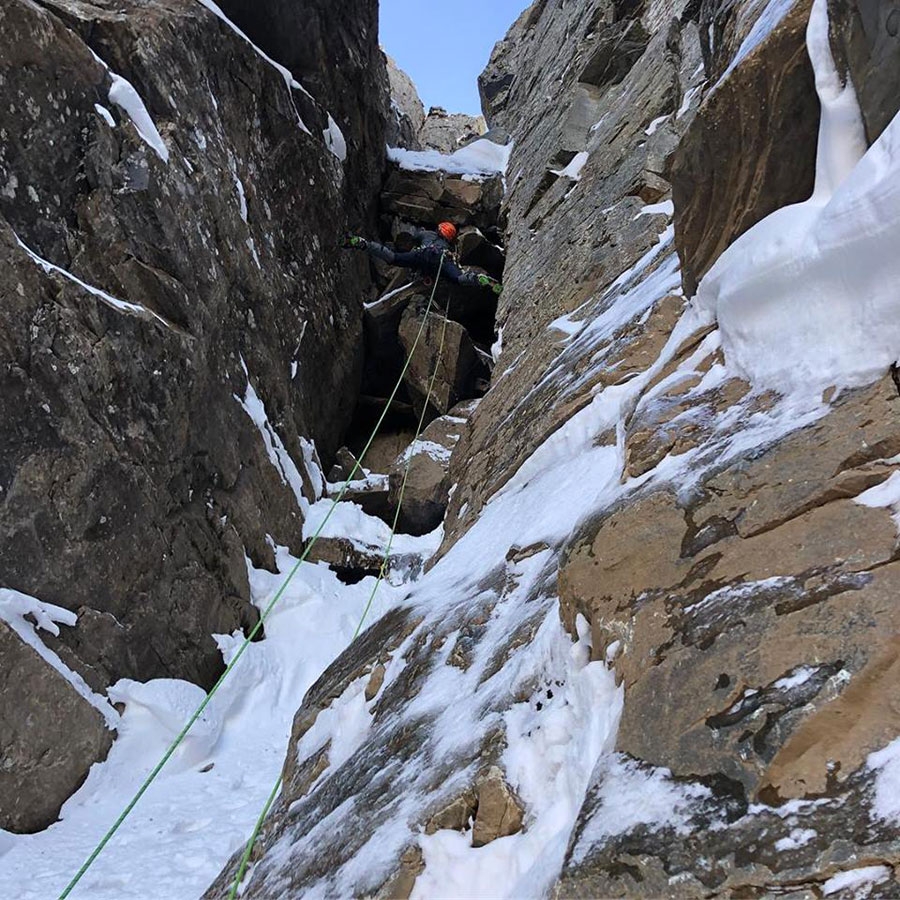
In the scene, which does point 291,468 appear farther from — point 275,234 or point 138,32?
point 138,32

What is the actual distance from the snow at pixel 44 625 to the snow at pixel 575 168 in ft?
30.0

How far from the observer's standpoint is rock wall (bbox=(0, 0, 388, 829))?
6.02m

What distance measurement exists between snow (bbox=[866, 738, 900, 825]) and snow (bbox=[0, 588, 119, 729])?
5726mm

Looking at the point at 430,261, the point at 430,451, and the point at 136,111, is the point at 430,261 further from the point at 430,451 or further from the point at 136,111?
the point at 136,111

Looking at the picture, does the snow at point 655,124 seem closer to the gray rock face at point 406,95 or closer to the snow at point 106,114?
the snow at point 106,114

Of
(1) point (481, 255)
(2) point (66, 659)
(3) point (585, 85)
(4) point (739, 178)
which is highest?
(3) point (585, 85)

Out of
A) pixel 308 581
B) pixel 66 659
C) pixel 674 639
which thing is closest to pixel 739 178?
pixel 674 639

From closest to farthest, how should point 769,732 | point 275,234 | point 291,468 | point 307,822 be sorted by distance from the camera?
point 769,732, point 307,822, point 291,468, point 275,234

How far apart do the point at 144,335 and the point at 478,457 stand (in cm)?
355

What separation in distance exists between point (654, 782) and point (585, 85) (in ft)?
45.0

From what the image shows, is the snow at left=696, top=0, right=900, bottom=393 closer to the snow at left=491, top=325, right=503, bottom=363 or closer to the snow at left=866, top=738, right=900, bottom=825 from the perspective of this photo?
the snow at left=866, top=738, right=900, bottom=825

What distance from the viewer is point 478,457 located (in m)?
7.69

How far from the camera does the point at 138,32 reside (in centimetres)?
811

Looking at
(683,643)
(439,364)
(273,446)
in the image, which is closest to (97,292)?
(273,446)
